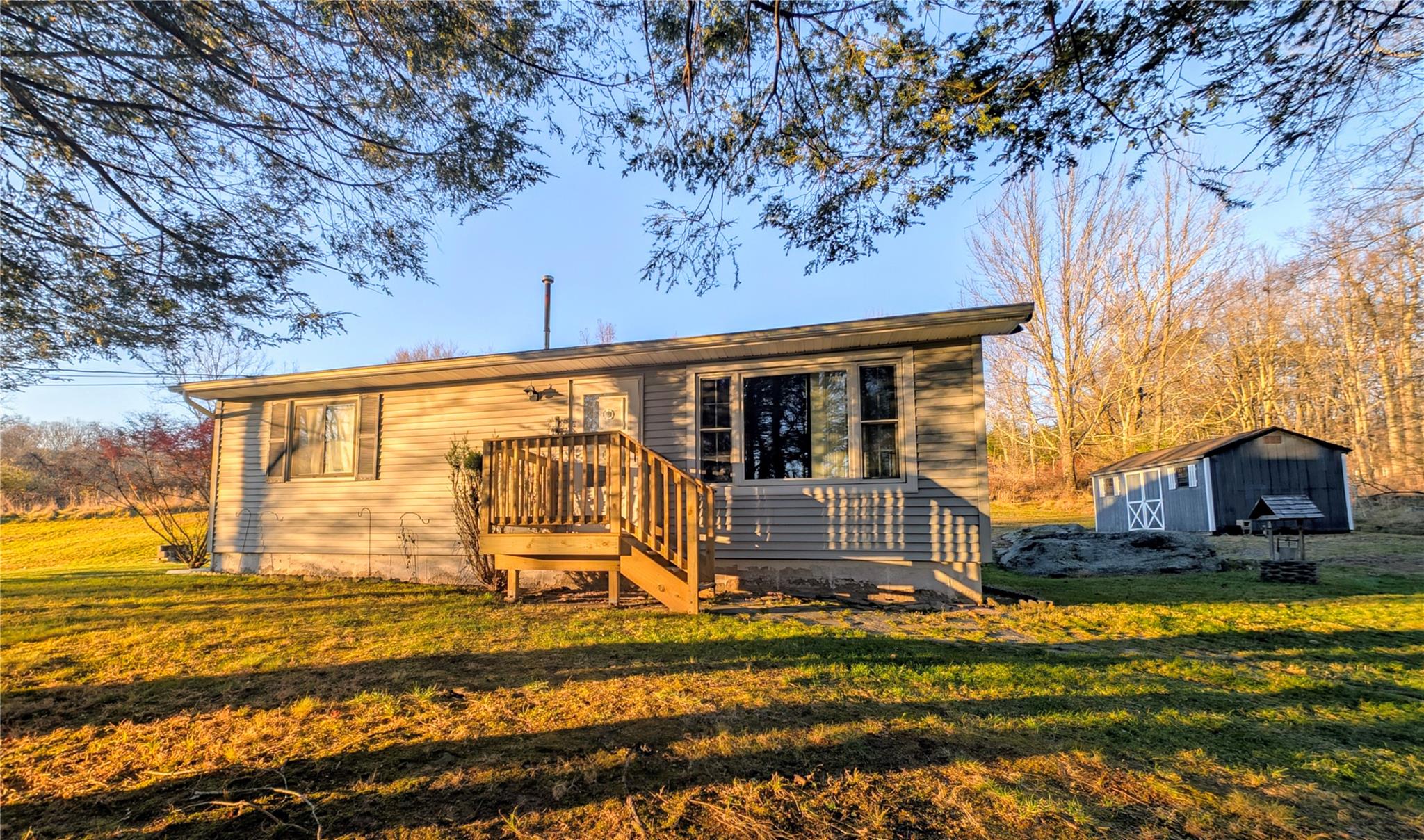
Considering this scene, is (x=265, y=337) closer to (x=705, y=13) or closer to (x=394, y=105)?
(x=394, y=105)

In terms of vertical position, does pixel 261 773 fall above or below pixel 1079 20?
below

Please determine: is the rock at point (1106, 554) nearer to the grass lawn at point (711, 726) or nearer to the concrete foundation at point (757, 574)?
the grass lawn at point (711, 726)

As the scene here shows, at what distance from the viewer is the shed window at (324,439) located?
8.42m

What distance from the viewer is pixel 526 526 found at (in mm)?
6254

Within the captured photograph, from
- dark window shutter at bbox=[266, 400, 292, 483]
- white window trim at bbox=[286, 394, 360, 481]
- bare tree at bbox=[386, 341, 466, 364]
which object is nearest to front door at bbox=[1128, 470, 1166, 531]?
white window trim at bbox=[286, 394, 360, 481]

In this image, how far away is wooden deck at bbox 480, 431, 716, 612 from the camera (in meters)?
5.61

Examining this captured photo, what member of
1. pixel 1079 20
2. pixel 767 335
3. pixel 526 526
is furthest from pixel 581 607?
pixel 1079 20

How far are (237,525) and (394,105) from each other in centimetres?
756

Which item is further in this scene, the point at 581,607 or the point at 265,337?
the point at 581,607

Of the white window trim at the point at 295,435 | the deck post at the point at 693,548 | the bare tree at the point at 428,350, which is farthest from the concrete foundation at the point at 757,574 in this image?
the bare tree at the point at 428,350

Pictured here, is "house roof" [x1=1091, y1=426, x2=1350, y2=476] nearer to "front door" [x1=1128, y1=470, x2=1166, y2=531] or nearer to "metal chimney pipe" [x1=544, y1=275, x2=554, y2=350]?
"front door" [x1=1128, y1=470, x2=1166, y2=531]

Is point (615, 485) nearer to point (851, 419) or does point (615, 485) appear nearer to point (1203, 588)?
point (851, 419)

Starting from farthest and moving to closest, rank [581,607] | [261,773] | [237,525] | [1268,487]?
[1268,487] < [237,525] < [581,607] < [261,773]

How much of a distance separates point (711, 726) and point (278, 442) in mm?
8894
